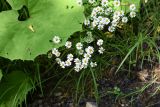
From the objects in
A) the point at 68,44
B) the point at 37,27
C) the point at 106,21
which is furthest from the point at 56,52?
the point at 106,21

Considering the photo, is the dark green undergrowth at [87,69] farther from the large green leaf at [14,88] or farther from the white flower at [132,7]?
the white flower at [132,7]

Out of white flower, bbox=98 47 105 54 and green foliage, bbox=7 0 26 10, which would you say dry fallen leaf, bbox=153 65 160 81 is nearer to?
white flower, bbox=98 47 105 54

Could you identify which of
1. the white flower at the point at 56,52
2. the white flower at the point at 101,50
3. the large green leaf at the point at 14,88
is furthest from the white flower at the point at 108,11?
the large green leaf at the point at 14,88

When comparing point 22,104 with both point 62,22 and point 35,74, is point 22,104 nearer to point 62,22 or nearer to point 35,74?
point 35,74

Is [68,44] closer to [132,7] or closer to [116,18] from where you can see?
[116,18]

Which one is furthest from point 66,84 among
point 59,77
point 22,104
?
point 22,104

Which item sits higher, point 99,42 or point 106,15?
point 106,15
